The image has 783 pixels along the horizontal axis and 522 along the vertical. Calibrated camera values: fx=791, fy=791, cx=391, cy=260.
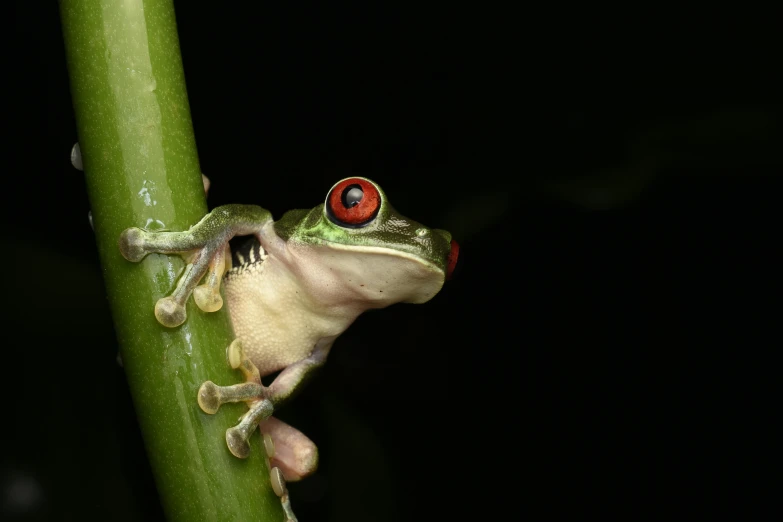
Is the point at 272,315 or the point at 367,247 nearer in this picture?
the point at 367,247

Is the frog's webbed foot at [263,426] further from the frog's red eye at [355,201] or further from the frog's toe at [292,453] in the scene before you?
the frog's red eye at [355,201]

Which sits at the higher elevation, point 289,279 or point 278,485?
point 289,279

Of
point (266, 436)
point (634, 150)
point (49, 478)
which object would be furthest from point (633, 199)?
point (49, 478)

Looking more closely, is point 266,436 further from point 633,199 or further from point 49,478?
point 633,199

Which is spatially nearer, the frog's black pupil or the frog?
the frog

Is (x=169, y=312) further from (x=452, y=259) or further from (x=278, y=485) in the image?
(x=452, y=259)

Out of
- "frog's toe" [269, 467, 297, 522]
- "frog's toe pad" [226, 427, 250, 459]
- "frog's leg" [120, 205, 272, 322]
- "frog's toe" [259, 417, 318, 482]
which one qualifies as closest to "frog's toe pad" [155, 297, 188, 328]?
"frog's leg" [120, 205, 272, 322]

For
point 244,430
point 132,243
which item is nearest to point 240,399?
point 244,430

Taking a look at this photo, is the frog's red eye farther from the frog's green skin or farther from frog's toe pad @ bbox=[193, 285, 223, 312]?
frog's toe pad @ bbox=[193, 285, 223, 312]
